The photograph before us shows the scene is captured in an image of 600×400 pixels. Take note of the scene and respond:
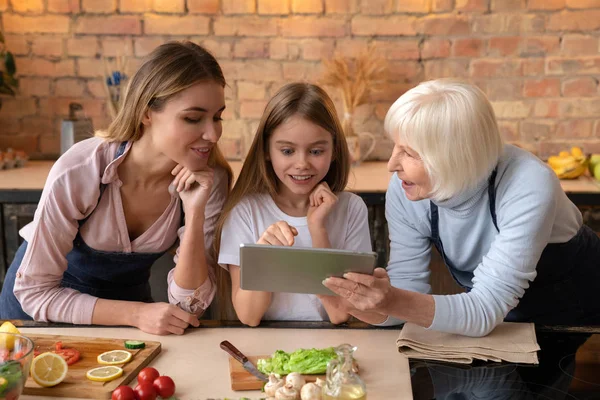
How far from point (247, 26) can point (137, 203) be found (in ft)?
6.03

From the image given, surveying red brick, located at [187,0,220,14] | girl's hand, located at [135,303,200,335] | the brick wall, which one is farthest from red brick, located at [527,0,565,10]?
girl's hand, located at [135,303,200,335]

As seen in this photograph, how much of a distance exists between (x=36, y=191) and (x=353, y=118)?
5.30 ft

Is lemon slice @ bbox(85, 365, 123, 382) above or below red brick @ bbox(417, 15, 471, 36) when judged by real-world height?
below

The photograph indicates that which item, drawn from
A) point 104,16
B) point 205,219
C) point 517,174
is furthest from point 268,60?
point 517,174

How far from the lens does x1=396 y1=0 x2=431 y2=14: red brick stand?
3.52 m

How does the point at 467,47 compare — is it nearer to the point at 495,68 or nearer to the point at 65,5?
the point at 495,68

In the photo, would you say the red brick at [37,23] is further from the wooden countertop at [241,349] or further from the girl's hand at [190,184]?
the wooden countertop at [241,349]

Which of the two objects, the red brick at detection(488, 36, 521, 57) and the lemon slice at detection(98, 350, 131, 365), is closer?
the lemon slice at detection(98, 350, 131, 365)

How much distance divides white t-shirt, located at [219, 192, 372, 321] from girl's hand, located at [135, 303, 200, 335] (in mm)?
297

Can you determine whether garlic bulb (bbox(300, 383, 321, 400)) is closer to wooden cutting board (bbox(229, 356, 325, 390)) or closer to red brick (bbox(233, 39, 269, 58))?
wooden cutting board (bbox(229, 356, 325, 390))

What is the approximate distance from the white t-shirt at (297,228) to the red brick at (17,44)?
2255mm

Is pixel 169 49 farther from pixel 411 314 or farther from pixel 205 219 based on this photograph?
pixel 411 314

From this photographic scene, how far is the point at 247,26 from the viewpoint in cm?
362

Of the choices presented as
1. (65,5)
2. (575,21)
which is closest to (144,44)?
(65,5)
